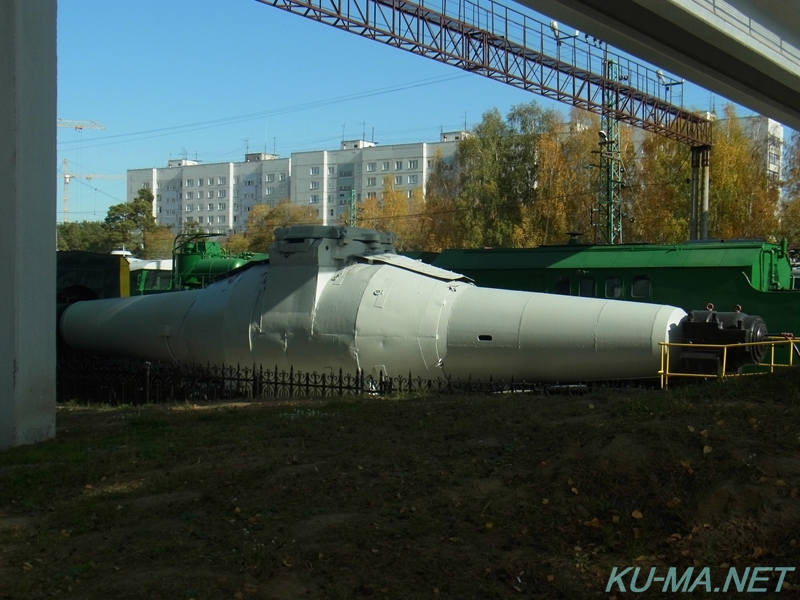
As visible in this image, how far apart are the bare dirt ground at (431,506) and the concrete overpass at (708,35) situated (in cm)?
798

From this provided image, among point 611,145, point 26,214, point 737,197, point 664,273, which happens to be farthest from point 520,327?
point 737,197

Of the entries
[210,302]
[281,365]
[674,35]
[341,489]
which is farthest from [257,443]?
[674,35]

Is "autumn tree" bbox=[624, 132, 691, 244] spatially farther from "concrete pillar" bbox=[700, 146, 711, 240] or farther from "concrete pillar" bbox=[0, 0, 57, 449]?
"concrete pillar" bbox=[0, 0, 57, 449]

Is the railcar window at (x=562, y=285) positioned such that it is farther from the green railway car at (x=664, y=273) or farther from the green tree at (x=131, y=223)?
the green tree at (x=131, y=223)

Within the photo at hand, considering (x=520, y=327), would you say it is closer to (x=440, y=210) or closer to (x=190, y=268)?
(x=190, y=268)

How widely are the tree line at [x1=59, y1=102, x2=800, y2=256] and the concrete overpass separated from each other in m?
19.1

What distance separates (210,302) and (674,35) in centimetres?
942

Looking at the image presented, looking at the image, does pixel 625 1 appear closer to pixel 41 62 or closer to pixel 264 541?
pixel 41 62

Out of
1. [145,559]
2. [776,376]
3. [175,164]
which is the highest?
[175,164]

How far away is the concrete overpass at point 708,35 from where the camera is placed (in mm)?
13945

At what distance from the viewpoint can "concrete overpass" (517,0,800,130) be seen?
13945mm

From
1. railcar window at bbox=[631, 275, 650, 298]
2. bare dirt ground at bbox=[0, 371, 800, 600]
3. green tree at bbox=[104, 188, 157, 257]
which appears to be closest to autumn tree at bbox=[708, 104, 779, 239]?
railcar window at bbox=[631, 275, 650, 298]

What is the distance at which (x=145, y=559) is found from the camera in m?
5.38

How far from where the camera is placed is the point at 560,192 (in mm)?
52281
